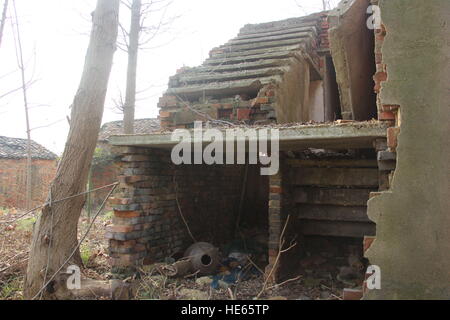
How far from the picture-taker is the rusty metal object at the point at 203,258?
5.35 m

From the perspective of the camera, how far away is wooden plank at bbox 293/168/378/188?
5305mm

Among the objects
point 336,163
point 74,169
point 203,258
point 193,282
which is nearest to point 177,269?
point 193,282

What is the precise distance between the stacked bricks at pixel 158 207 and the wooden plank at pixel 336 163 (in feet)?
6.01

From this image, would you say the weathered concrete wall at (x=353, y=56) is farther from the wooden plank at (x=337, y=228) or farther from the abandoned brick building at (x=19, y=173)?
the abandoned brick building at (x=19, y=173)

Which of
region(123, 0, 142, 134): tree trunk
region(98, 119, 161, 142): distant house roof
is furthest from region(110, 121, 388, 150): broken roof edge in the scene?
region(98, 119, 161, 142): distant house roof

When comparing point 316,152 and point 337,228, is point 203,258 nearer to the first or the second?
point 337,228

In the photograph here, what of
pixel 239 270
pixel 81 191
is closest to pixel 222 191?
pixel 239 270

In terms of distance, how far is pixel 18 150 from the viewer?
2297 cm

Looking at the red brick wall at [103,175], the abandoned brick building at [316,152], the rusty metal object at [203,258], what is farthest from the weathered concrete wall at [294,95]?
the red brick wall at [103,175]

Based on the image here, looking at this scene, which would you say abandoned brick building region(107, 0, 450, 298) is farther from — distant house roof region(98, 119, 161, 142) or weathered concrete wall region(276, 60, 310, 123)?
distant house roof region(98, 119, 161, 142)

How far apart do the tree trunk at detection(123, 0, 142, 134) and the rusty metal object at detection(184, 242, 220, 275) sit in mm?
5060

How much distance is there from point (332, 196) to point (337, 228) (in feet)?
1.77

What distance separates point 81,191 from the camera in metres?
4.81
